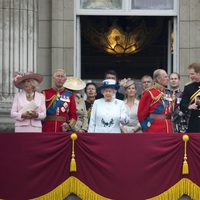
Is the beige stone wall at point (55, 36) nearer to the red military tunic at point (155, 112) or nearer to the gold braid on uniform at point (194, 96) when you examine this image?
the red military tunic at point (155, 112)

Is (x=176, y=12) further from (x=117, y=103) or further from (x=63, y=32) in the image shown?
(x=117, y=103)

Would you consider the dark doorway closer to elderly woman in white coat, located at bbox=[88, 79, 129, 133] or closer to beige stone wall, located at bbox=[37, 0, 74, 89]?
beige stone wall, located at bbox=[37, 0, 74, 89]

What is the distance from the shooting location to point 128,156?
570 inches

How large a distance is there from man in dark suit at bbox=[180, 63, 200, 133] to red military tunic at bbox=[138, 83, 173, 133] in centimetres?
38

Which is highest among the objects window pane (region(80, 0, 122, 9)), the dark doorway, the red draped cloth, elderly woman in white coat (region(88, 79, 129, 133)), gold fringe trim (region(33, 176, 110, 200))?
window pane (region(80, 0, 122, 9))

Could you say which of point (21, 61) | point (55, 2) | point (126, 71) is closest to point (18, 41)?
point (21, 61)

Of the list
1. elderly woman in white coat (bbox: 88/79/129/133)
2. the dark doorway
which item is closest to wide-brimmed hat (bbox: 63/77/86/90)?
elderly woman in white coat (bbox: 88/79/129/133)

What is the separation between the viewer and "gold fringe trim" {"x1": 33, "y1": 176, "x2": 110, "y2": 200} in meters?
14.3

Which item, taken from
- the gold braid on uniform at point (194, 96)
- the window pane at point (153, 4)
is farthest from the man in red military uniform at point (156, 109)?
the window pane at point (153, 4)

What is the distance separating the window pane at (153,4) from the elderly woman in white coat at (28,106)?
4.23m

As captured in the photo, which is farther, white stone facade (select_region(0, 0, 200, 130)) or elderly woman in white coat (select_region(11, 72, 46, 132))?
white stone facade (select_region(0, 0, 200, 130))

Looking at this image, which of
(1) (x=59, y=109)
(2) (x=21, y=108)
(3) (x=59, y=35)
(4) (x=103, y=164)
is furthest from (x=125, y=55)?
(4) (x=103, y=164)

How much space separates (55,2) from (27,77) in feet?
11.9

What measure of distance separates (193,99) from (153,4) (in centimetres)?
437
